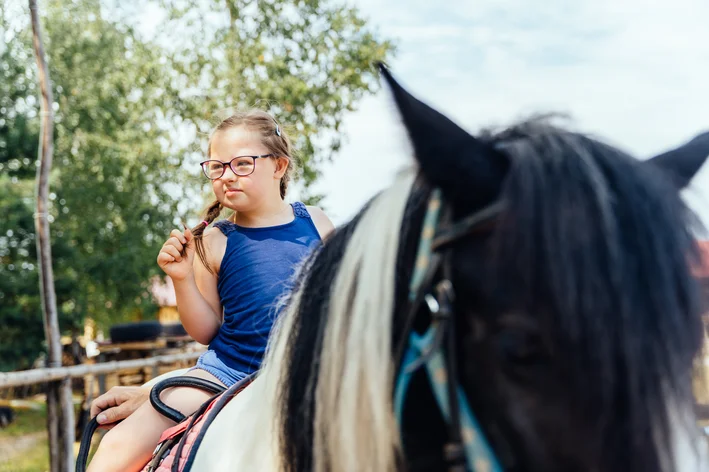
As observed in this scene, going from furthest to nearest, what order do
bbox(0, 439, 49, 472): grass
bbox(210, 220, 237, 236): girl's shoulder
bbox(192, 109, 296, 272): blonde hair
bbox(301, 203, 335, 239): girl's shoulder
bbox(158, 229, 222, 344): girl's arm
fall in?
bbox(0, 439, 49, 472): grass < bbox(301, 203, 335, 239): girl's shoulder < bbox(192, 109, 296, 272): blonde hair < bbox(210, 220, 237, 236): girl's shoulder < bbox(158, 229, 222, 344): girl's arm

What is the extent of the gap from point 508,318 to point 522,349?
46mm

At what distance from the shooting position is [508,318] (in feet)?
3.10

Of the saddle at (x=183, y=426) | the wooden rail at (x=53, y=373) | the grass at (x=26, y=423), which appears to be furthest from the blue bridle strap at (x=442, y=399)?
the grass at (x=26, y=423)

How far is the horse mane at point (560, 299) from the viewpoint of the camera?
0.90 meters

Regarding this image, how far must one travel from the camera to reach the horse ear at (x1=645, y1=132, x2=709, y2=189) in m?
1.23

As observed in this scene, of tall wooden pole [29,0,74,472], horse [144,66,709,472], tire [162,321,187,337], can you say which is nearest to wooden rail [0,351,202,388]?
tall wooden pole [29,0,74,472]

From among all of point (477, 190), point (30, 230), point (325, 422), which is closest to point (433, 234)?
point (477, 190)

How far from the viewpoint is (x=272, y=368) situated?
1.35 m

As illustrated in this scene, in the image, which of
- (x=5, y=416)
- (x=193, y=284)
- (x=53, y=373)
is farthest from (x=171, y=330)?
(x=193, y=284)

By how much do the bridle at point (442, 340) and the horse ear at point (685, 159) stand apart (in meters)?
0.42

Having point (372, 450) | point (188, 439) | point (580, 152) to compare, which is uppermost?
point (580, 152)

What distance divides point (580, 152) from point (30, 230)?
16499mm

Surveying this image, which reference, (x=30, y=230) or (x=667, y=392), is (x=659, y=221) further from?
(x=30, y=230)

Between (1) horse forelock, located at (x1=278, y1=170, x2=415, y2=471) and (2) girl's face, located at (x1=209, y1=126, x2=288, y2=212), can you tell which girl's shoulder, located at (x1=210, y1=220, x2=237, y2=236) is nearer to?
(2) girl's face, located at (x1=209, y1=126, x2=288, y2=212)
